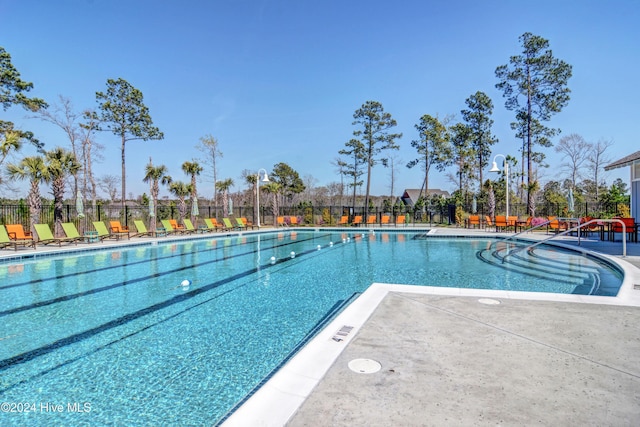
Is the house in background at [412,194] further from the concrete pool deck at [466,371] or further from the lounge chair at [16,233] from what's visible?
the concrete pool deck at [466,371]

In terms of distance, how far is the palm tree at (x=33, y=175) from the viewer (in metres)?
12.5

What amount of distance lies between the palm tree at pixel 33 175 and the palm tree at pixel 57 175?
0.28 meters

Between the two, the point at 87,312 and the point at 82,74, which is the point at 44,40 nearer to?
the point at 82,74

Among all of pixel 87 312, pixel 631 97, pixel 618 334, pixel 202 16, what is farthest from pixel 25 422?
pixel 631 97

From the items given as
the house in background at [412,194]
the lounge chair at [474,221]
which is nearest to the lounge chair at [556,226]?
the lounge chair at [474,221]

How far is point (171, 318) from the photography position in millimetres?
4738

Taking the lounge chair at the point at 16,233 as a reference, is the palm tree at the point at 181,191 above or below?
above

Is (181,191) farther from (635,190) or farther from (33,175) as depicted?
(635,190)

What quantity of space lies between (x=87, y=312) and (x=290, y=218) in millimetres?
18962

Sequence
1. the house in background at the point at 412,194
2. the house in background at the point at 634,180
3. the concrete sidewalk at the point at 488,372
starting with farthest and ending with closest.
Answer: the house in background at the point at 412,194
the house in background at the point at 634,180
the concrete sidewalk at the point at 488,372

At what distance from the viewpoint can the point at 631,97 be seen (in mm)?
20719

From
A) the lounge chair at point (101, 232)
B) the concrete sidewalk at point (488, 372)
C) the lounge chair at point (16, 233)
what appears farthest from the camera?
the lounge chair at point (101, 232)

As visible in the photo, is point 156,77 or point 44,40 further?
point 156,77

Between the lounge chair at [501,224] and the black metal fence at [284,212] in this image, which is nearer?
the black metal fence at [284,212]
